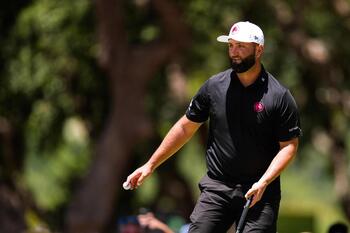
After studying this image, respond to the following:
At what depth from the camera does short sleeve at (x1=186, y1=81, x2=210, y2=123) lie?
8438 millimetres

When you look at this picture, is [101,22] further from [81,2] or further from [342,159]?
[342,159]

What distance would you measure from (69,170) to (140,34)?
41.8 ft

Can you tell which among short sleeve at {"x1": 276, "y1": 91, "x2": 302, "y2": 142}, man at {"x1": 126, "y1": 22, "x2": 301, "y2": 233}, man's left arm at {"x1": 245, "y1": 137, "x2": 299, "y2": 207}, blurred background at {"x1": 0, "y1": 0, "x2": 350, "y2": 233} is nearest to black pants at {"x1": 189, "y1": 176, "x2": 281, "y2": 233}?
man at {"x1": 126, "y1": 22, "x2": 301, "y2": 233}

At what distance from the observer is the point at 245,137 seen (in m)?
8.20

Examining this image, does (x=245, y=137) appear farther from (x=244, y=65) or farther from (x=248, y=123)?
(x=244, y=65)

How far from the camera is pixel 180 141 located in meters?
8.60

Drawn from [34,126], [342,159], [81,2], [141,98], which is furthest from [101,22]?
[342,159]

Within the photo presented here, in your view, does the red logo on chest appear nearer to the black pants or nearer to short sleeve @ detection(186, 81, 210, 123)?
short sleeve @ detection(186, 81, 210, 123)

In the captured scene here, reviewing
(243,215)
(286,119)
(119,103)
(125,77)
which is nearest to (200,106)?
(286,119)

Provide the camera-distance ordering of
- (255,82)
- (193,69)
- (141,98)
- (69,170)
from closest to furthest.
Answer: (255,82), (141,98), (193,69), (69,170)

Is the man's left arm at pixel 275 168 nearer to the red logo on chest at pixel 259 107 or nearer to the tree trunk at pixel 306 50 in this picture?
the red logo on chest at pixel 259 107

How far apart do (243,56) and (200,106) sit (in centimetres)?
60

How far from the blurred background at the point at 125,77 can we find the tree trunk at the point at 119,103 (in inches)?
1.0

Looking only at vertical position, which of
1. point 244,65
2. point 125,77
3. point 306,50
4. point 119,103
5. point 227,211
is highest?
point 244,65
